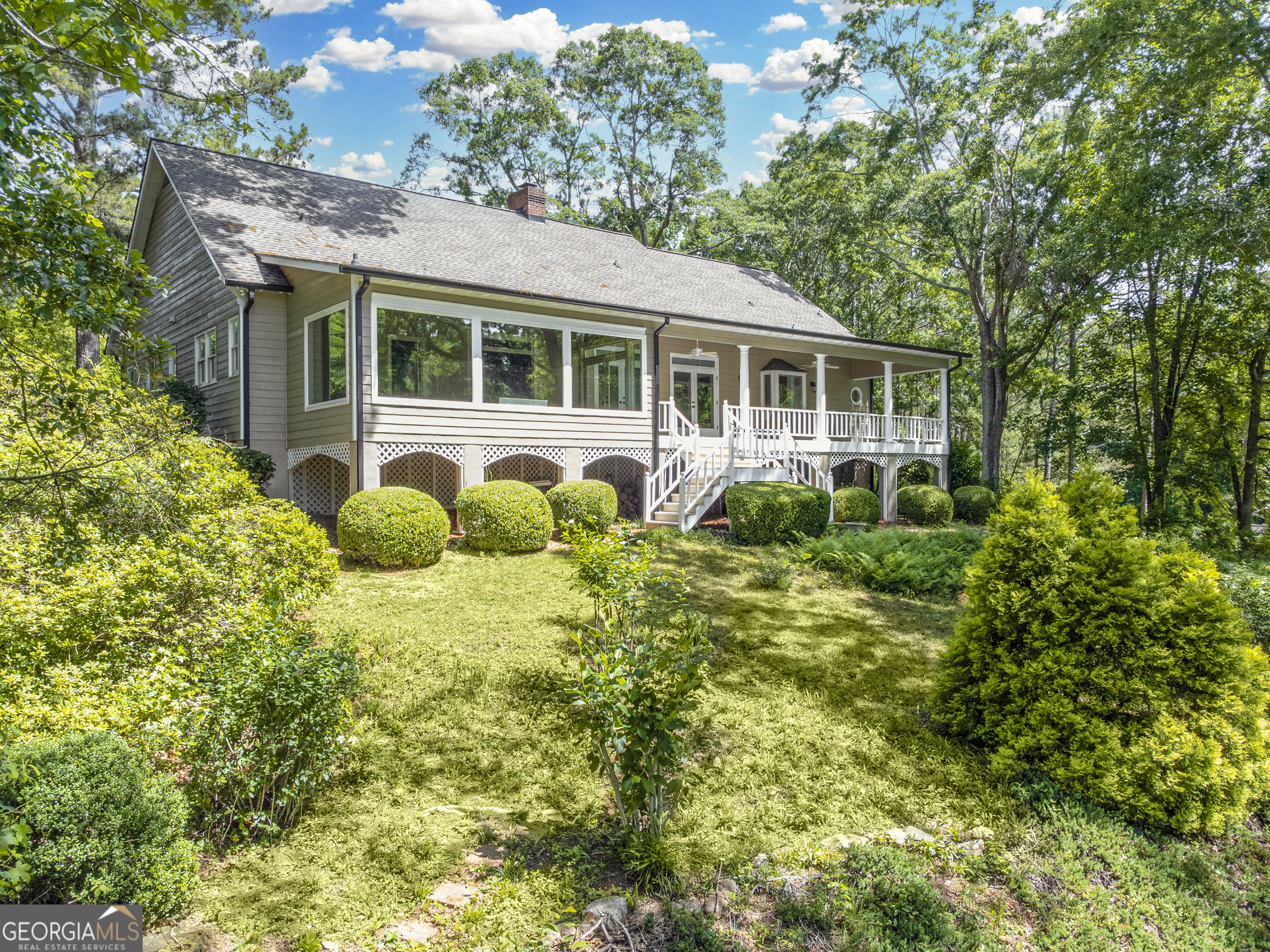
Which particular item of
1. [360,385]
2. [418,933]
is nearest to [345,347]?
[360,385]

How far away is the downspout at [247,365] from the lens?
42.1ft

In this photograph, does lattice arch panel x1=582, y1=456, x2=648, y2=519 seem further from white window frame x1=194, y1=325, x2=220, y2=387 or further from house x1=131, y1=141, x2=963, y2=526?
white window frame x1=194, y1=325, x2=220, y2=387

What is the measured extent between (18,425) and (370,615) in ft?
12.6

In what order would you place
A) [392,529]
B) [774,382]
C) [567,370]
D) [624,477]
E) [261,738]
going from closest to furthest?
[261,738], [392,529], [567,370], [624,477], [774,382]

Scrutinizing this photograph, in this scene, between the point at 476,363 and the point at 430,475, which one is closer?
the point at 476,363

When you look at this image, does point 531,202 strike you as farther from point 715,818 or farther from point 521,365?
point 715,818

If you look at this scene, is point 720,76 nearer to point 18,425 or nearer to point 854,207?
point 854,207

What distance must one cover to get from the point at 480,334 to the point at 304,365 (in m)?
3.31

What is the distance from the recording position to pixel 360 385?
11.1 m

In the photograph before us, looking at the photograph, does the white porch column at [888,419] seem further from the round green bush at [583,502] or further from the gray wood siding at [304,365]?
the gray wood siding at [304,365]

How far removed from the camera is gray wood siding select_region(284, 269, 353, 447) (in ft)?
38.0

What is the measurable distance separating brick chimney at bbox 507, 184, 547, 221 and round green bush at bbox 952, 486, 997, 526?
13.2 metres

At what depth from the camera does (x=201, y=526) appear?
5.11 metres

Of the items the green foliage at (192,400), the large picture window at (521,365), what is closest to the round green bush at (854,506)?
the large picture window at (521,365)
